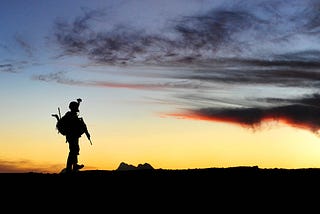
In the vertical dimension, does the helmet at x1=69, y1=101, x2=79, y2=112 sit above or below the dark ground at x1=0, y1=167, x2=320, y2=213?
above

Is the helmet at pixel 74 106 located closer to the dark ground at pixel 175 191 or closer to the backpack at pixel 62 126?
the backpack at pixel 62 126

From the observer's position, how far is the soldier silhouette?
16609 mm

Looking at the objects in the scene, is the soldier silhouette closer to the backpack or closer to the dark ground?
the backpack

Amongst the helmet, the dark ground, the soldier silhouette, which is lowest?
the dark ground

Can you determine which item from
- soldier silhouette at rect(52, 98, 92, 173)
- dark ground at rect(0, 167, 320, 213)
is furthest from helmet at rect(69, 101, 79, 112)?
dark ground at rect(0, 167, 320, 213)

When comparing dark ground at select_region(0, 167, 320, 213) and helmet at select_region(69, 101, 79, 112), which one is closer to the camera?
dark ground at select_region(0, 167, 320, 213)

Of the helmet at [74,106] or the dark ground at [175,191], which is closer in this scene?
the dark ground at [175,191]

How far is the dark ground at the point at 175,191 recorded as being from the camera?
10.0 meters

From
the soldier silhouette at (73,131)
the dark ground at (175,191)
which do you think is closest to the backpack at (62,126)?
the soldier silhouette at (73,131)

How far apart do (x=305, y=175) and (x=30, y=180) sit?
22.2 ft

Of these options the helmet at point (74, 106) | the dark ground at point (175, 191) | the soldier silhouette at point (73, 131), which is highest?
the helmet at point (74, 106)

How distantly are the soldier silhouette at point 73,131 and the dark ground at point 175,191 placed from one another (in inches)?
144

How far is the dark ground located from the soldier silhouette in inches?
144

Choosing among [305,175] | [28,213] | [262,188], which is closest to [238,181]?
[262,188]
